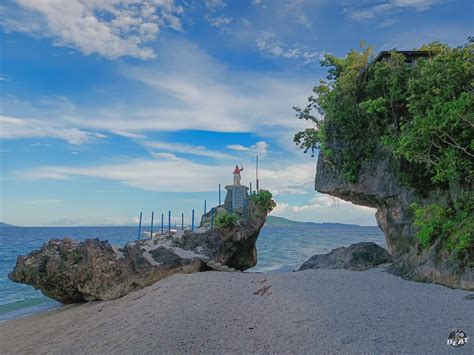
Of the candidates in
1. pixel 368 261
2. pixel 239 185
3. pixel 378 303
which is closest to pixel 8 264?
pixel 239 185

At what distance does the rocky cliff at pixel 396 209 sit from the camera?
33.6 feet

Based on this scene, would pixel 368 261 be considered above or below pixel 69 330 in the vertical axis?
above

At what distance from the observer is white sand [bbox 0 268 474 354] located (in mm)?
6453

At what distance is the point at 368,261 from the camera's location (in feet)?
51.9

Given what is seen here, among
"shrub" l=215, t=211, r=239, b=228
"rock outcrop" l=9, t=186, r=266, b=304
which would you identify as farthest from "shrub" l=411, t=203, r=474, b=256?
"shrub" l=215, t=211, r=239, b=228

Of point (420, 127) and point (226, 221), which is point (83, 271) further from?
point (420, 127)

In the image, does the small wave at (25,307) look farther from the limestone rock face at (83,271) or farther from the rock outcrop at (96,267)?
the limestone rock face at (83,271)

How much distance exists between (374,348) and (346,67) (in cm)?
1524

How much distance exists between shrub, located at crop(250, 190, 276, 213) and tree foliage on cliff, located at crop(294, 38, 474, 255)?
4424mm

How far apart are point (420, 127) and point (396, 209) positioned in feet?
16.2

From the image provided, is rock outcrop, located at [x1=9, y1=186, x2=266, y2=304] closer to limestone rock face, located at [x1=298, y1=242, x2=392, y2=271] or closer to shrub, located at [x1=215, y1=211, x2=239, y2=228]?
shrub, located at [x1=215, y1=211, x2=239, y2=228]

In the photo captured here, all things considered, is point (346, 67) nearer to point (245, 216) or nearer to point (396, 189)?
point (396, 189)

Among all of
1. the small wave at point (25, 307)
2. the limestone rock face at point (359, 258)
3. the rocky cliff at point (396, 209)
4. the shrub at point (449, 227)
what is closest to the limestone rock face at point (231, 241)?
the rocky cliff at point (396, 209)

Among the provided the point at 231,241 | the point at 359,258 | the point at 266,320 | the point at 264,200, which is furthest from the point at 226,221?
the point at 266,320
